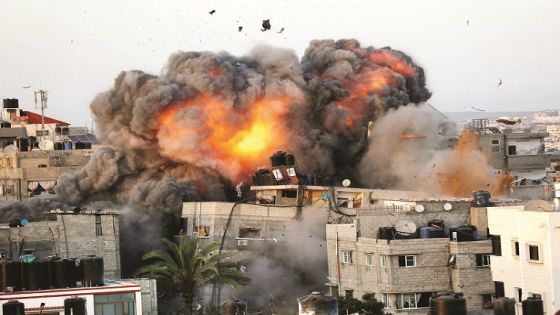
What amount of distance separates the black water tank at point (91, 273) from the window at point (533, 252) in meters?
14.0

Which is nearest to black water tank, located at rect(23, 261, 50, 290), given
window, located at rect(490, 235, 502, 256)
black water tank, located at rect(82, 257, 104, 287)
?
black water tank, located at rect(82, 257, 104, 287)

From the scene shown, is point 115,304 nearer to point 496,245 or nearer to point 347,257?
point 496,245

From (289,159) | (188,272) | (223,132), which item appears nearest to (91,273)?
(188,272)

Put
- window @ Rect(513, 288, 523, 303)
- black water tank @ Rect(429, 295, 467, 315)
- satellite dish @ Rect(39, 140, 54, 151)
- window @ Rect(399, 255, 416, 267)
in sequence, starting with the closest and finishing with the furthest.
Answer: black water tank @ Rect(429, 295, 467, 315)
window @ Rect(513, 288, 523, 303)
window @ Rect(399, 255, 416, 267)
satellite dish @ Rect(39, 140, 54, 151)

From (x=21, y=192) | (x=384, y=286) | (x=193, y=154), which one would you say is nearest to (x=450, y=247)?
(x=384, y=286)

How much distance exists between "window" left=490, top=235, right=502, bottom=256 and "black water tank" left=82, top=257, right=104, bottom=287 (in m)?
14.1

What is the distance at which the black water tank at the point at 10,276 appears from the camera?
5403 cm

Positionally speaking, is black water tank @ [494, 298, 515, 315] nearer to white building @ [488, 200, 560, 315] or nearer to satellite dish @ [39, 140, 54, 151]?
white building @ [488, 200, 560, 315]

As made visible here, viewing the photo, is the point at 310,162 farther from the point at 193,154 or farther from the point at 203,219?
the point at 203,219

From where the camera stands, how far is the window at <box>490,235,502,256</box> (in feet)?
200

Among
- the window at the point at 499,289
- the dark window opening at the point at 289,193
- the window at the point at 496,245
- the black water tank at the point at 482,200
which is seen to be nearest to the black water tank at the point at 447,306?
the window at the point at 499,289

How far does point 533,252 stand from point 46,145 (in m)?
68.6

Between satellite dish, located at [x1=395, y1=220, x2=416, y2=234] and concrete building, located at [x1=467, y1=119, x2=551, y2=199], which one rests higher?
concrete building, located at [x1=467, y1=119, x2=551, y2=199]

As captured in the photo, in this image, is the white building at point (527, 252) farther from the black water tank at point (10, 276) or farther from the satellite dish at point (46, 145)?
the satellite dish at point (46, 145)
